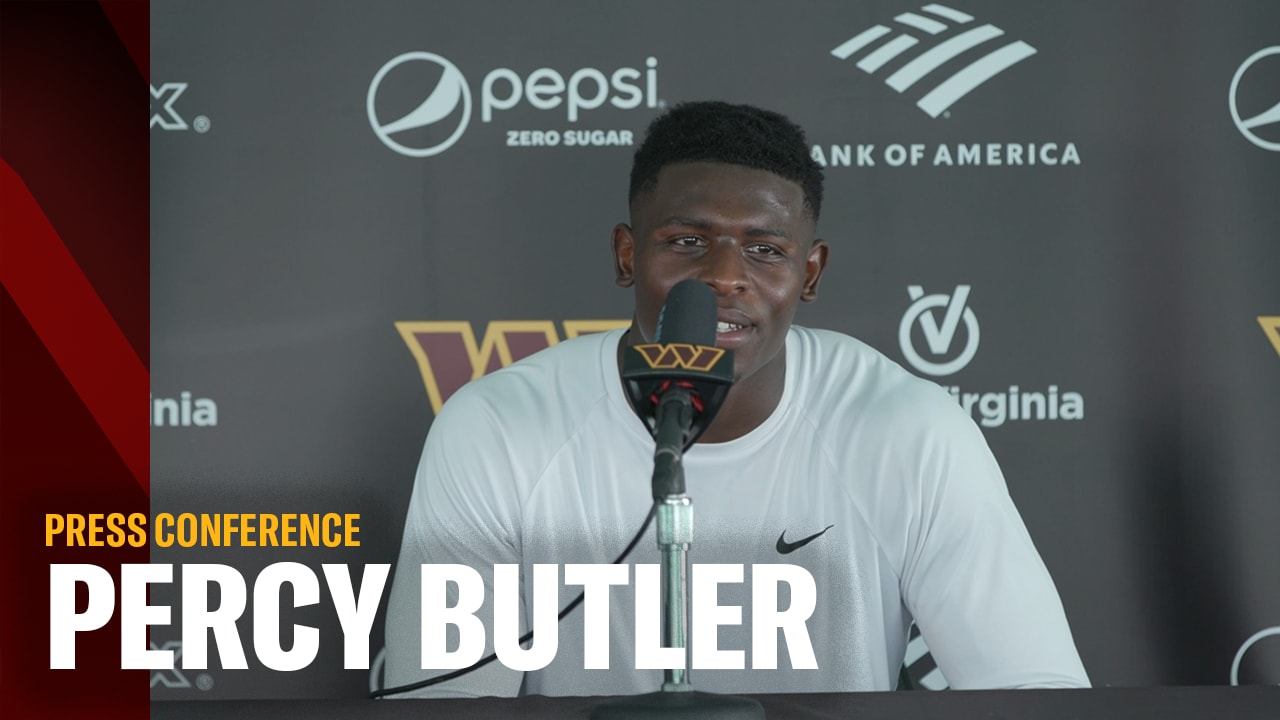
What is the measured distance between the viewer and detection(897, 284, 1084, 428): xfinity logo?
2457 mm

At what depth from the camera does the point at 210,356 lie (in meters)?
2.44

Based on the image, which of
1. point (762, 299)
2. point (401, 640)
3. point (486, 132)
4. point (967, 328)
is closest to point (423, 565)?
point (401, 640)

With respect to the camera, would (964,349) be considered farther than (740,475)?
Yes

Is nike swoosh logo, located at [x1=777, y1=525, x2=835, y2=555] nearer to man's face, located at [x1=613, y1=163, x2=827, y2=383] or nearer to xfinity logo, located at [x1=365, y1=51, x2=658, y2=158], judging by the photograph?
man's face, located at [x1=613, y1=163, x2=827, y2=383]

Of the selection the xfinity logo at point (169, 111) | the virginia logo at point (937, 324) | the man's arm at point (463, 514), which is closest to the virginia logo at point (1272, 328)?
the virginia logo at point (937, 324)

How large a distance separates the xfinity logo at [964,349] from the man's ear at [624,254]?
61cm

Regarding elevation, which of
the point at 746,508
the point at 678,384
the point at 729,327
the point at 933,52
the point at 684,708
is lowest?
the point at 684,708

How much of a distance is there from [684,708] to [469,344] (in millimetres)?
1548

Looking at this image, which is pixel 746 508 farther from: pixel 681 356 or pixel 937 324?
pixel 681 356

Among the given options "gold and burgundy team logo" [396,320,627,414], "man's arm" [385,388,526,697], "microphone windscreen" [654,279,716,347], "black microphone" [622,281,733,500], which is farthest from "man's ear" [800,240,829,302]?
"black microphone" [622,281,733,500]

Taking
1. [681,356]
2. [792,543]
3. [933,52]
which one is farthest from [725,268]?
[681,356]

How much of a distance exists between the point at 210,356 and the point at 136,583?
1.54ft

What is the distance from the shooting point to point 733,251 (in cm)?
198

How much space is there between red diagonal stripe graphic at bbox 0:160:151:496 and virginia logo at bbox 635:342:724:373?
1762 mm
